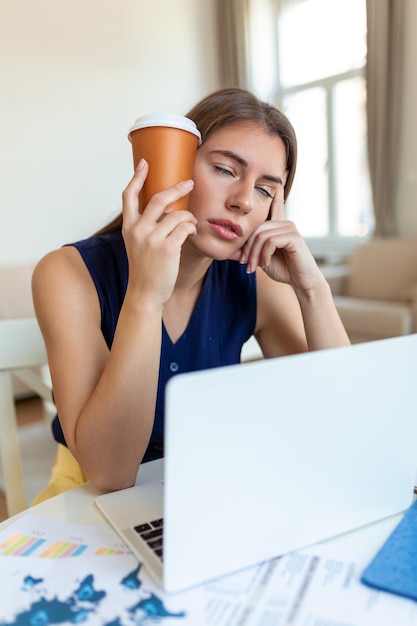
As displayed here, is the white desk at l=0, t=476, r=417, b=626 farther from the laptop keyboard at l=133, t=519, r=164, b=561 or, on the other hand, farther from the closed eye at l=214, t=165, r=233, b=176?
the closed eye at l=214, t=165, r=233, b=176

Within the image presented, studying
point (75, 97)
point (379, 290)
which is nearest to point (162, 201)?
point (379, 290)

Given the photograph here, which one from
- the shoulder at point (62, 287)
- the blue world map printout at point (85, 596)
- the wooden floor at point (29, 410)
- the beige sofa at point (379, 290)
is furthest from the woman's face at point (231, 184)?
the beige sofa at point (379, 290)

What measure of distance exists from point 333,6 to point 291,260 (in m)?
4.78

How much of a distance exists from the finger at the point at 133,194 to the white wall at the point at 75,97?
3.93 meters

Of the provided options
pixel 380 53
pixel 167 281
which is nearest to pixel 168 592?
pixel 167 281

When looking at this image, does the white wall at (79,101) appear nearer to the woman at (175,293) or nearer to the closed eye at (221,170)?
the woman at (175,293)

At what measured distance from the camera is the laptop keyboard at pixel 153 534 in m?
0.58

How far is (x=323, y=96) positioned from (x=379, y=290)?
6.88ft

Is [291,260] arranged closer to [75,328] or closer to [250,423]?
[75,328]

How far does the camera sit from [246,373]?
1.51ft

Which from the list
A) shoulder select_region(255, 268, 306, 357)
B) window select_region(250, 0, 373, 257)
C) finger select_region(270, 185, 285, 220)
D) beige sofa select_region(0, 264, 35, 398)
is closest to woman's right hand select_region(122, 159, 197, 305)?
finger select_region(270, 185, 285, 220)

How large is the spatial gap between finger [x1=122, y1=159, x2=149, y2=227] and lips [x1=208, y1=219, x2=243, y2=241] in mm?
186

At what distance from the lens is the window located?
481cm

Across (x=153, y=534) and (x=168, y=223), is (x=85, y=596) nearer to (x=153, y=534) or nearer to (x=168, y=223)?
(x=153, y=534)
